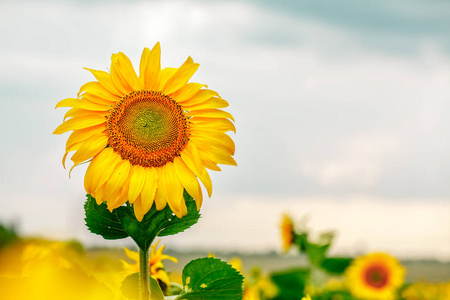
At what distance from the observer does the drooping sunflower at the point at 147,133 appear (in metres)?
1.06

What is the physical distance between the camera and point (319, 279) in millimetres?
5055

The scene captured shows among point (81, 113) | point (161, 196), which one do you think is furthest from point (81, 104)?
point (161, 196)

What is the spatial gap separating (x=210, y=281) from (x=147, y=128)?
34cm

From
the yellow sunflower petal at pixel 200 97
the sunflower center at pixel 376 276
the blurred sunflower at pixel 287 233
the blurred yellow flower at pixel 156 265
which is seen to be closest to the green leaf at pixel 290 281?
the blurred sunflower at pixel 287 233

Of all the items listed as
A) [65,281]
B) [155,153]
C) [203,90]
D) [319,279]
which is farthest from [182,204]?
[319,279]

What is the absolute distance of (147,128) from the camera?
1.16m

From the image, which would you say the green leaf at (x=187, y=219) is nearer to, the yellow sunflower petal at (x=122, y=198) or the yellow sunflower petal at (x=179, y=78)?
the yellow sunflower petal at (x=122, y=198)

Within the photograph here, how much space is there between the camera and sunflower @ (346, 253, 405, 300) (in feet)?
16.4

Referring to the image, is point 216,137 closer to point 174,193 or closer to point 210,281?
point 174,193

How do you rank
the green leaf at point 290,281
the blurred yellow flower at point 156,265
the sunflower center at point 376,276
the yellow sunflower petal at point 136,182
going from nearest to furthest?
the yellow sunflower petal at point 136,182, the blurred yellow flower at point 156,265, the green leaf at point 290,281, the sunflower center at point 376,276

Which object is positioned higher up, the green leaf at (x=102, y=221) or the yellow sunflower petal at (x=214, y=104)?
the yellow sunflower petal at (x=214, y=104)

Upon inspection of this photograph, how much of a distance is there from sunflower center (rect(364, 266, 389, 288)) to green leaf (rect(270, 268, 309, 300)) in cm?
55

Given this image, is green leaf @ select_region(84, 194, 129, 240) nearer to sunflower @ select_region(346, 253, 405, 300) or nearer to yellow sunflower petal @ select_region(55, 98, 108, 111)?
yellow sunflower petal @ select_region(55, 98, 108, 111)

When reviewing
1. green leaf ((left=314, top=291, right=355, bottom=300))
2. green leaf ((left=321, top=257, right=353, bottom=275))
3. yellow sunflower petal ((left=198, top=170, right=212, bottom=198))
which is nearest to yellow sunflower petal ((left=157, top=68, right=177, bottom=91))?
yellow sunflower petal ((left=198, top=170, right=212, bottom=198))
